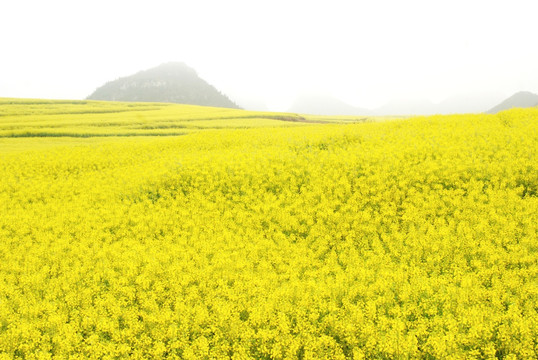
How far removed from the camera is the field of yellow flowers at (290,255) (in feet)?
19.1

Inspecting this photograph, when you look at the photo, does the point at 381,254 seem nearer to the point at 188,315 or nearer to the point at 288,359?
the point at 288,359

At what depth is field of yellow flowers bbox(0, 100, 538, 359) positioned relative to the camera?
19.1 ft

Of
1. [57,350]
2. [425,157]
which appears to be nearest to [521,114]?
[425,157]

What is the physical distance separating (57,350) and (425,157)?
46.4 feet

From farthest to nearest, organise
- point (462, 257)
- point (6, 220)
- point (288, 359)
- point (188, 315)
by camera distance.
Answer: point (6, 220), point (462, 257), point (188, 315), point (288, 359)

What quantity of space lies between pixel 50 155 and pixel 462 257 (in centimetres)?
2491

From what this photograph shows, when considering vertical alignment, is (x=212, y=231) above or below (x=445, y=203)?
below

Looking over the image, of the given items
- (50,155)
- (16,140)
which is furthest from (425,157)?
(16,140)

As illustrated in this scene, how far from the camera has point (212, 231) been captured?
34.9 ft

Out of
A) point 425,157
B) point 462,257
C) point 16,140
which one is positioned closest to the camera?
point 462,257

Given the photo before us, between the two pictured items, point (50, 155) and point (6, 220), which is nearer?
point (6, 220)

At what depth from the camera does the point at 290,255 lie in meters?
8.88

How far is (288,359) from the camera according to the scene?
541cm

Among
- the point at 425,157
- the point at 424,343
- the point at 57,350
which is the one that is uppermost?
the point at 425,157
